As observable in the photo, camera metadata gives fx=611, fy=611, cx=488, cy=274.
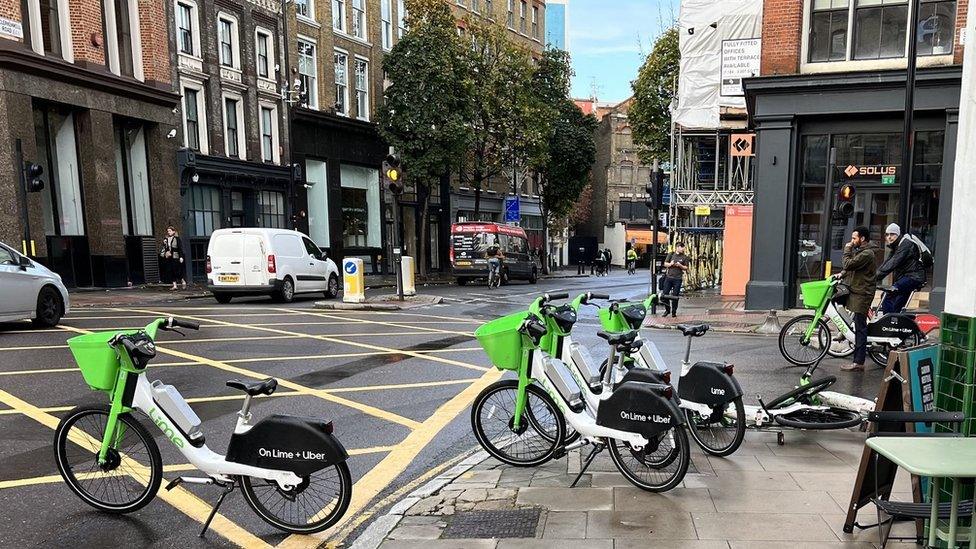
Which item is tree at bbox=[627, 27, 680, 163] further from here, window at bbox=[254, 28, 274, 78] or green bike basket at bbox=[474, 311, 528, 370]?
green bike basket at bbox=[474, 311, 528, 370]

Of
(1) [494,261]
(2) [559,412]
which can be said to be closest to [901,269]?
(2) [559,412]

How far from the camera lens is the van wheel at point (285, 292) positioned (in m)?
16.2

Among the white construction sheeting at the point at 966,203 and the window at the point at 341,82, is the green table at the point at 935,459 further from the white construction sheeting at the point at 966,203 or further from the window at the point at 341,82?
the window at the point at 341,82

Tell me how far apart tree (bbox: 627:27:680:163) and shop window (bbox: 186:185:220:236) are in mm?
19199

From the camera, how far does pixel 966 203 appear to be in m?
3.13

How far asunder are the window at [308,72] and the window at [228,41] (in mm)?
3022

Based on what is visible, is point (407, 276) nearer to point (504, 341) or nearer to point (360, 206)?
point (360, 206)

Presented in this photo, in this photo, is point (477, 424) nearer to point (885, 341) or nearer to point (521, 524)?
point (521, 524)

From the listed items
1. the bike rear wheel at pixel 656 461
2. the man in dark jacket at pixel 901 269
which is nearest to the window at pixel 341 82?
the man in dark jacket at pixel 901 269

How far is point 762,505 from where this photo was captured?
12.9ft

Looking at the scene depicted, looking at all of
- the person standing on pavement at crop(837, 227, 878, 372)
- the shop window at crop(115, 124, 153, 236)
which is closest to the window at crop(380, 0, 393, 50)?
the shop window at crop(115, 124, 153, 236)

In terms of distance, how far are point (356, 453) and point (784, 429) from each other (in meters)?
3.83

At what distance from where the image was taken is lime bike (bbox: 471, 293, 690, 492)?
406cm

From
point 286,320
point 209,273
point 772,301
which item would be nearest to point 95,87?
point 209,273
